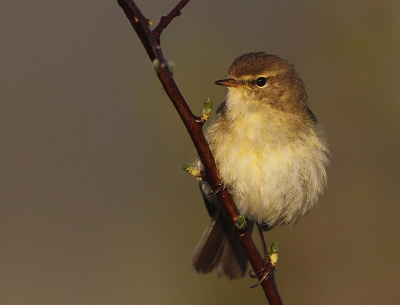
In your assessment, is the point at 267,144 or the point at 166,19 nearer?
the point at 166,19

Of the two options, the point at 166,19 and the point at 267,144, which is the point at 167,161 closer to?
the point at 267,144

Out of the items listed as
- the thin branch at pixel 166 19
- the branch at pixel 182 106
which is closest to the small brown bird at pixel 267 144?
the branch at pixel 182 106

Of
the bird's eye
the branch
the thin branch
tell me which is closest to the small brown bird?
the bird's eye

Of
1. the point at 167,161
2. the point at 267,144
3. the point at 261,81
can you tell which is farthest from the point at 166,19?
the point at 167,161

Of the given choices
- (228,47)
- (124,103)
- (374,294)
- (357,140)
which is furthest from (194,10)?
(374,294)

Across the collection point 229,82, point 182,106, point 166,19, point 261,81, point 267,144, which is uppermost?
point 261,81

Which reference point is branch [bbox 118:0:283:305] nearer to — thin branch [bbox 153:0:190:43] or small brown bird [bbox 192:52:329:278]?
thin branch [bbox 153:0:190:43]
